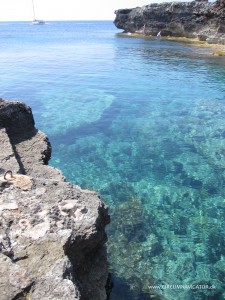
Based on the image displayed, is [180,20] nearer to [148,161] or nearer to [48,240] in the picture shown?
[148,161]

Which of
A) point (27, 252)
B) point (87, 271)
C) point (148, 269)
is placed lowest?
point (148, 269)

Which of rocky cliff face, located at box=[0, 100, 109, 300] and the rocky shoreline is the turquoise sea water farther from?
the rocky shoreline

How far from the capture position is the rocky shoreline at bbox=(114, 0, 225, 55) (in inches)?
2371

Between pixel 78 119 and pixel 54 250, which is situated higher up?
pixel 54 250

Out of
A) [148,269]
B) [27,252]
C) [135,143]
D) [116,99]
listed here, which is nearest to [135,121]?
[135,143]

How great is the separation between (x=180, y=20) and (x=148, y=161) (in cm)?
6557

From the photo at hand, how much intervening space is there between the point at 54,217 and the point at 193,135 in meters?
12.1

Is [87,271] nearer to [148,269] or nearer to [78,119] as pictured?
[148,269]

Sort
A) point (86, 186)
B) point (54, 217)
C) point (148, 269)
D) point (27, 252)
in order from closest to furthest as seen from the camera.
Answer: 1. point (27, 252)
2. point (54, 217)
3. point (148, 269)
4. point (86, 186)

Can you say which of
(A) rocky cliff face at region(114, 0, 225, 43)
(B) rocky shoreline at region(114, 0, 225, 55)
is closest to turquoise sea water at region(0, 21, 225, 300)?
(B) rocky shoreline at region(114, 0, 225, 55)

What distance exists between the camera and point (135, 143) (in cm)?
1515

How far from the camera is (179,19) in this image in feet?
232

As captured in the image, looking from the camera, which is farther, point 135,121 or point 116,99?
point 116,99

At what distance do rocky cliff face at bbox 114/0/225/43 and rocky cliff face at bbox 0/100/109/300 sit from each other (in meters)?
57.9
